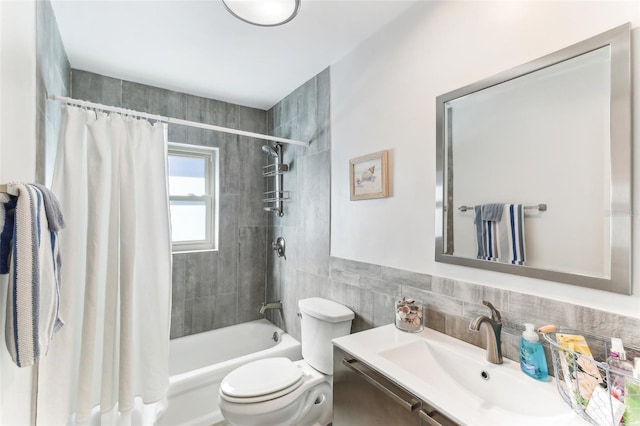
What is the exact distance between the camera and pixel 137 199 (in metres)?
1.64

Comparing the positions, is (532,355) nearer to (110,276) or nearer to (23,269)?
(23,269)

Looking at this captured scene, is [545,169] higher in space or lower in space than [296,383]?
higher

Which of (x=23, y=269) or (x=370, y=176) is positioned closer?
(x=23, y=269)

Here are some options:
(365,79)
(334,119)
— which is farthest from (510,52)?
(334,119)

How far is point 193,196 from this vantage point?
2.79 metres

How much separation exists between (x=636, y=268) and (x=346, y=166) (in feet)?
4.72

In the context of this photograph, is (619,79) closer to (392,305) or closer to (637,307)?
(637,307)

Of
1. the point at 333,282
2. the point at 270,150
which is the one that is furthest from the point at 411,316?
the point at 270,150

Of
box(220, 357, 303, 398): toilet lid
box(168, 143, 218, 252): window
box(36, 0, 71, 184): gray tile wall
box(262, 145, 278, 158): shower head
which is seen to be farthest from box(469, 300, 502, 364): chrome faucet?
box(168, 143, 218, 252): window

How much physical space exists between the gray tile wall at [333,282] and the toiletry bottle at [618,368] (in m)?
0.07

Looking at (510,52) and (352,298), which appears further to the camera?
(352,298)

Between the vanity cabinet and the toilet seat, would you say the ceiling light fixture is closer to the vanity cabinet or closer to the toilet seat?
the vanity cabinet

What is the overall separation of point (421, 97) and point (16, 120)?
1648mm

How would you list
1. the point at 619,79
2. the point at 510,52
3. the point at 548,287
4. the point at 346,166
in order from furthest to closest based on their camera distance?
the point at 346,166
the point at 510,52
the point at 548,287
the point at 619,79
